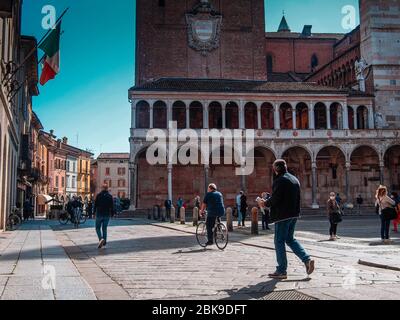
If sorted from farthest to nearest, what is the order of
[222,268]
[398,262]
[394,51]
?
[394,51]
[398,262]
[222,268]

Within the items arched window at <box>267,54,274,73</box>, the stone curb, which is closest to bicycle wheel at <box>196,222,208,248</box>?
the stone curb

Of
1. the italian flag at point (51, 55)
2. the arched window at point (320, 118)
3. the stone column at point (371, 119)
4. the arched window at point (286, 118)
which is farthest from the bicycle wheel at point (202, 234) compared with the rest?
the arched window at point (286, 118)

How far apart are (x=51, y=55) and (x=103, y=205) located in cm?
709

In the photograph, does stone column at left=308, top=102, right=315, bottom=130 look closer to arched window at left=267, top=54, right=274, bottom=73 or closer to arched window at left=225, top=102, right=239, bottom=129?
arched window at left=225, top=102, right=239, bottom=129

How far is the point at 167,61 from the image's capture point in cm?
4409

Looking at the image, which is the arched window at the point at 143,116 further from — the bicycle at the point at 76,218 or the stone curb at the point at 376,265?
the stone curb at the point at 376,265

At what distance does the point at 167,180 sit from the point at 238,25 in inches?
692

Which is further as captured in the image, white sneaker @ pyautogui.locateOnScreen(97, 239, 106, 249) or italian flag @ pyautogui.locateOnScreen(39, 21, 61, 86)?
italian flag @ pyautogui.locateOnScreen(39, 21, 61, 86)

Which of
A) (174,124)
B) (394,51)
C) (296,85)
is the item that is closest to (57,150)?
(174,124)

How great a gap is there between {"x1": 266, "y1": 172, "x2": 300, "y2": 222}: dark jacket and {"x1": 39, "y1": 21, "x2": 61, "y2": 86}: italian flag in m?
11.6

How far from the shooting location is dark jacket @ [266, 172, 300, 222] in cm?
653

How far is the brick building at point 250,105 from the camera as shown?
37875 millimetres

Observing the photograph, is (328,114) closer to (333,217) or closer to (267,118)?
(267,118)
